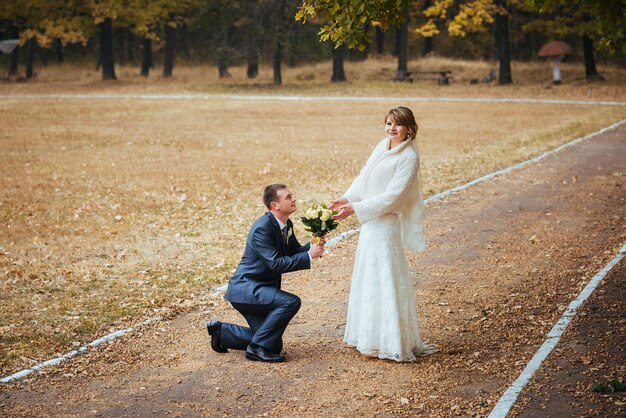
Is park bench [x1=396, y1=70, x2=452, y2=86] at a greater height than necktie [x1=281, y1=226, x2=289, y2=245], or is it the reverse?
park bench [x1=396, y1=70, x2=452, y2=86]

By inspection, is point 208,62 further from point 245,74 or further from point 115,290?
point 115,290

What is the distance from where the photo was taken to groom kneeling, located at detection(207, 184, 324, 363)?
21.9ft

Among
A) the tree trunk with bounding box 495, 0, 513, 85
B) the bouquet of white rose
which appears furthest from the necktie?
the tree trunk with bounding box 495, 0, 513, 85

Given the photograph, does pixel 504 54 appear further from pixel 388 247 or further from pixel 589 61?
pixel 388 247

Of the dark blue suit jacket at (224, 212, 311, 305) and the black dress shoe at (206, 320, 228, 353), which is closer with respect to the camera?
the dark blue suit jacket at (224, 212, 311, 305)

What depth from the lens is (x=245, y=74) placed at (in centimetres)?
5906

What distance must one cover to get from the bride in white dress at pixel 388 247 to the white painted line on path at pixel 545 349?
92 centimetres

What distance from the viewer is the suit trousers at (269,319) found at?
680 centimetres

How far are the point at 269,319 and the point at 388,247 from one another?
1.12 metres

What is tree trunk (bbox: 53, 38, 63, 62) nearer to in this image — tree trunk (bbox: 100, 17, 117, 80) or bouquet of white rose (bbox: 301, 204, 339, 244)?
tree trunk (bbox: 100, 17, 117, 80)

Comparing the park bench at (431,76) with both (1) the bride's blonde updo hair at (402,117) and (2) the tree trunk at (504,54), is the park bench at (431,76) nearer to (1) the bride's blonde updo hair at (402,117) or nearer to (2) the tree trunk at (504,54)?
(2) the tree trunk at (504,54)

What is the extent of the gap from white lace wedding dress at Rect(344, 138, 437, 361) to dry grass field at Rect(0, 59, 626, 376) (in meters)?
2.55

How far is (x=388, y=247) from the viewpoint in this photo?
6.75 meters

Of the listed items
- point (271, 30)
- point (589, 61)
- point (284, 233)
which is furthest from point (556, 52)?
point (284, 233)
